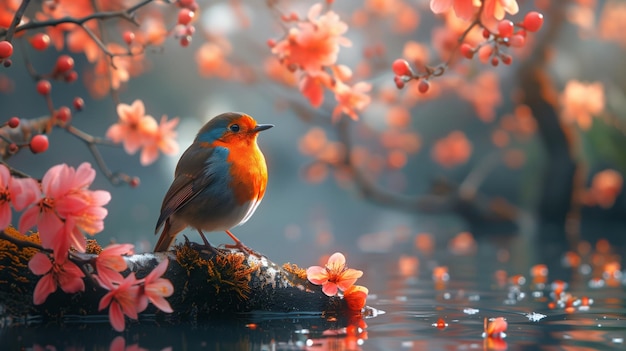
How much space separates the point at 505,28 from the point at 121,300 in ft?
4.05

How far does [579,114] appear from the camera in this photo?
19.5 ft

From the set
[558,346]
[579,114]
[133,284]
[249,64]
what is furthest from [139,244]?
[579,114]

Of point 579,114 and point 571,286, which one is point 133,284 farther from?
point 579,114

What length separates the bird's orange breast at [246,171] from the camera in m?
2.12

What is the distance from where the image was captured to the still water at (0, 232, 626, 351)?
5.56ft

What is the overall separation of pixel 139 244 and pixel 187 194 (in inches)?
102

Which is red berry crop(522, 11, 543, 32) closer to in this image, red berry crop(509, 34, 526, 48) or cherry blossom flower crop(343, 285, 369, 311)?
red berry crop(509, 34, 526, 48)

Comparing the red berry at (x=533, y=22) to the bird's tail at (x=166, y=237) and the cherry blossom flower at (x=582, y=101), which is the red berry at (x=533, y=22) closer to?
the bird's tail at (x=166, y=237)

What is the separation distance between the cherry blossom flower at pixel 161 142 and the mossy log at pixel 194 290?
0.65 m

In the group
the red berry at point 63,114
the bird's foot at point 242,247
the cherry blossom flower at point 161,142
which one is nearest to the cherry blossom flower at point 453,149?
the cherry blossom flower at point 161,142

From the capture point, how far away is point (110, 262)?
1739 mm

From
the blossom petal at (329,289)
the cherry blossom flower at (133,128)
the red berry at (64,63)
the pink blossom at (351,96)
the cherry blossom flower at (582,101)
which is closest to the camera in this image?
the blossom petal at (329,289)

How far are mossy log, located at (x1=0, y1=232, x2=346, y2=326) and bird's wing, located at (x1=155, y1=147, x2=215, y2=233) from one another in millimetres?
123

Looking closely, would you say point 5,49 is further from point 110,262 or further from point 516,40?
point 516,40
